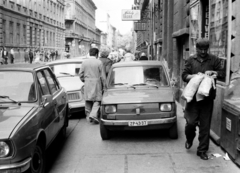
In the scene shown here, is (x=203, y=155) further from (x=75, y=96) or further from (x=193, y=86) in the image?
(x=75, y=96)

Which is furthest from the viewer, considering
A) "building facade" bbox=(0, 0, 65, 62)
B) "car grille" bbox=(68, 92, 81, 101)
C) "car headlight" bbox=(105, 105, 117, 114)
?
"building facade" bbox=(0, 0, 65, 62)

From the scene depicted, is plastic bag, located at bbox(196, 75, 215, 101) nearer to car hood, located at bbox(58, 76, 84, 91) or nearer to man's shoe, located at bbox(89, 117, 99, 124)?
man's shoe, located at bbox(89, 117, 99, 124)

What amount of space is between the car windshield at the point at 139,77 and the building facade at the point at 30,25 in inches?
1255

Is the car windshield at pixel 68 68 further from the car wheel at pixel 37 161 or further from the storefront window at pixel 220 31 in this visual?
the car wheel at pixel 37 161

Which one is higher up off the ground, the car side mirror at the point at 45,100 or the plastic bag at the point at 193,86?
the plastic bag at the point at 193,86

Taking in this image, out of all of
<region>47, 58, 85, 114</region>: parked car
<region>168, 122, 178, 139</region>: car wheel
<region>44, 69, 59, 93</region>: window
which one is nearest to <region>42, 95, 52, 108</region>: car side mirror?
<region>44, 69, 59, 93</region>: window

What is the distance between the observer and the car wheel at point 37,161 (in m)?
4.26

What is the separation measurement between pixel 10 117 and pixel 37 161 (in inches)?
26.3

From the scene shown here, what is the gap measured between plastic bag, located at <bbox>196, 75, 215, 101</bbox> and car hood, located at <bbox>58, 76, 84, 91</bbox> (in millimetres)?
4833

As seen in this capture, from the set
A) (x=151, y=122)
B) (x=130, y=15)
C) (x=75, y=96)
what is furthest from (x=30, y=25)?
(x=151, y=122)

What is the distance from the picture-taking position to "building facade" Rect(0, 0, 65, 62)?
3894cm

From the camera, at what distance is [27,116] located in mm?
4438

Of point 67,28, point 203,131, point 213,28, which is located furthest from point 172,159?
point 67,28

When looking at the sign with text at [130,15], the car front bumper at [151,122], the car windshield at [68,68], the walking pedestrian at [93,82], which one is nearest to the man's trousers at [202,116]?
the car front bumper at [151,122]
